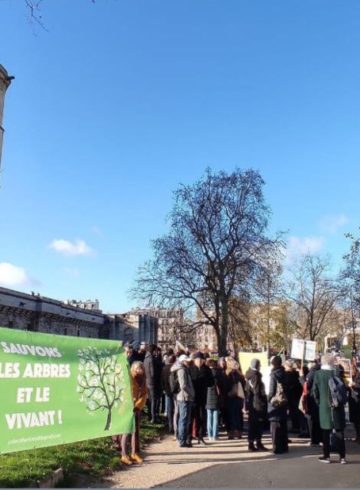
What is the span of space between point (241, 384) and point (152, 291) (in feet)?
96.6

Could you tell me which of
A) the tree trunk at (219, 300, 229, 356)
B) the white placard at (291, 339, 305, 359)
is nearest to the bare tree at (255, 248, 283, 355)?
the tree trunk at (219, 300, 229, 356)

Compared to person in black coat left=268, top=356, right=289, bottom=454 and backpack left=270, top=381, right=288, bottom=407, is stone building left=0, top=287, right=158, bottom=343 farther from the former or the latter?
backpack left=270, top=381, right=288, bottom=407

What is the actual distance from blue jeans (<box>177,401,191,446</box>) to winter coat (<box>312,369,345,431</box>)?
9.27 ft

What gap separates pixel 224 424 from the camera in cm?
1525

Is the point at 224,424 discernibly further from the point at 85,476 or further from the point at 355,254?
the point at 355,254

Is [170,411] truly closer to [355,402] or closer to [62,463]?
[355,402]

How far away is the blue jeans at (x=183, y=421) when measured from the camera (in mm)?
11781

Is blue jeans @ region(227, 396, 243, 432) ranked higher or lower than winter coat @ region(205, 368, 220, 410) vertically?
lower

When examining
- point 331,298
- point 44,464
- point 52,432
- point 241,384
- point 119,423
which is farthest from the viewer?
point 331,298

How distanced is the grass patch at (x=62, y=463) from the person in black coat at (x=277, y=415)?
3.24 metres

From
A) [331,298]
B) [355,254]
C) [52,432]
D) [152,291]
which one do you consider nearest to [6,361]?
[52,432]

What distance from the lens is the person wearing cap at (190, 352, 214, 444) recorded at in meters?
12.8

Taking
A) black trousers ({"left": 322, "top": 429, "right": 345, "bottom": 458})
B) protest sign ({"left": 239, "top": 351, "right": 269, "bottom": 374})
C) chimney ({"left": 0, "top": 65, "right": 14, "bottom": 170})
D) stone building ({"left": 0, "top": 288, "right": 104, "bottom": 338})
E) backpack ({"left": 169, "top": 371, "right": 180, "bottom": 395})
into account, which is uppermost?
chimney ({"left": 0, "top": 65, "right": 14, "bottom": 170})

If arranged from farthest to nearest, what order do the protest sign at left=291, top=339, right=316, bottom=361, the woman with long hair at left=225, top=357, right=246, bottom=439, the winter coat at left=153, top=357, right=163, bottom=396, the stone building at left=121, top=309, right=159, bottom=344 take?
the stone building at left=121, top=309, right=159, bottom=344, the protest sign at left=291, top=339, right=316, bottom=361, the winter coat at left=153, top=357, right=163, bottom=396, the woman with long hair at left=225, top=357, right=246, bottom=439
